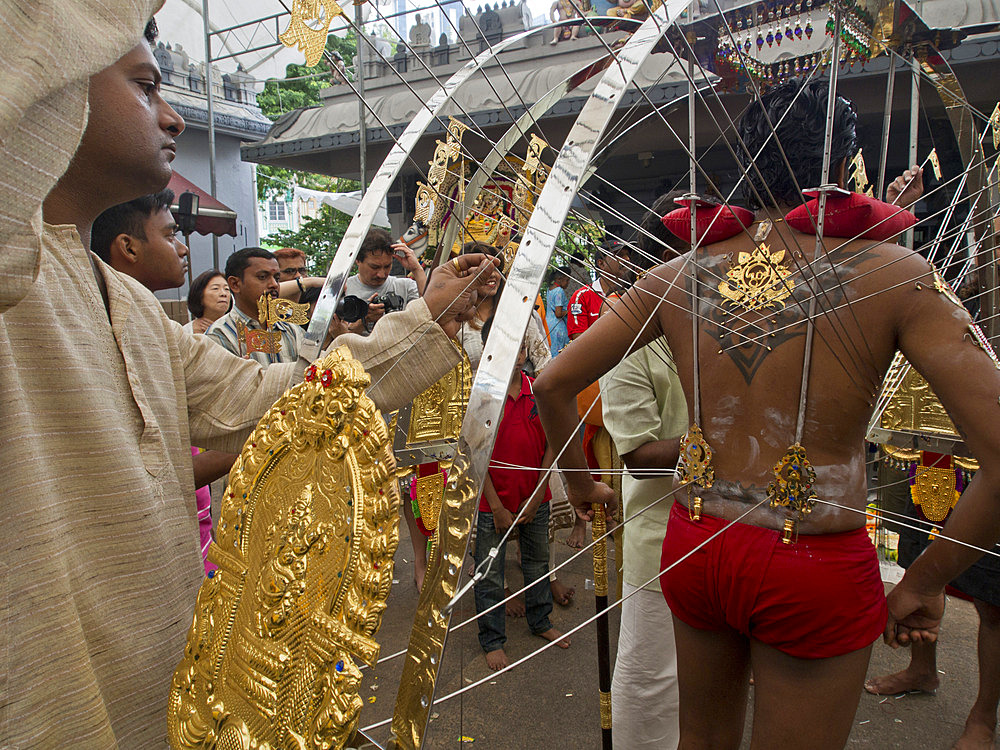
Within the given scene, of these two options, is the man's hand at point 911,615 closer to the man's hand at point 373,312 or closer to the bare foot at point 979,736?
the bare foot at point 979,736

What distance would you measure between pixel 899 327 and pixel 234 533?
4.60ft

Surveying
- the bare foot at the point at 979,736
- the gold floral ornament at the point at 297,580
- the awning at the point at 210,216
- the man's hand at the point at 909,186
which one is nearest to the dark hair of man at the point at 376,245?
the man's hand at the point at 909,186

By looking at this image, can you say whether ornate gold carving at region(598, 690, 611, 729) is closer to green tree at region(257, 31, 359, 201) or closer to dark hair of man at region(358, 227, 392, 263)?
dark hair of man at region(358, 227, 392, 263)

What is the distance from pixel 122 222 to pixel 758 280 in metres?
1.88

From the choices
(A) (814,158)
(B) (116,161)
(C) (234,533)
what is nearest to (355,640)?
(C) (234,533)

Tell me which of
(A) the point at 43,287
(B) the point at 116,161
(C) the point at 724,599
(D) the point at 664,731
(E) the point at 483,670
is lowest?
(E) the point at 483,670

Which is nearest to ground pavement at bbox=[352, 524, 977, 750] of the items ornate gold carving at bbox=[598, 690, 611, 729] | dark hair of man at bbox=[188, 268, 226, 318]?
ornate gold carving at bbox=[598, 690, 611, 729]

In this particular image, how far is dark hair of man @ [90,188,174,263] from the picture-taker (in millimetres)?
2023

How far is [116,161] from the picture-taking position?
108 cm

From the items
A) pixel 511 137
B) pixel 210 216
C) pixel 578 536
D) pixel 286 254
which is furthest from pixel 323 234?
pixel 511 137

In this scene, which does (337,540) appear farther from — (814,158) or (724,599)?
(814,158)

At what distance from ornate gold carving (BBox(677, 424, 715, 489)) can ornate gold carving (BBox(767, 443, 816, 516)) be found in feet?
0.51

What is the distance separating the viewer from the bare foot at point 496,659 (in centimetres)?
303

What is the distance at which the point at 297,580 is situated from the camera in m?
0.97
